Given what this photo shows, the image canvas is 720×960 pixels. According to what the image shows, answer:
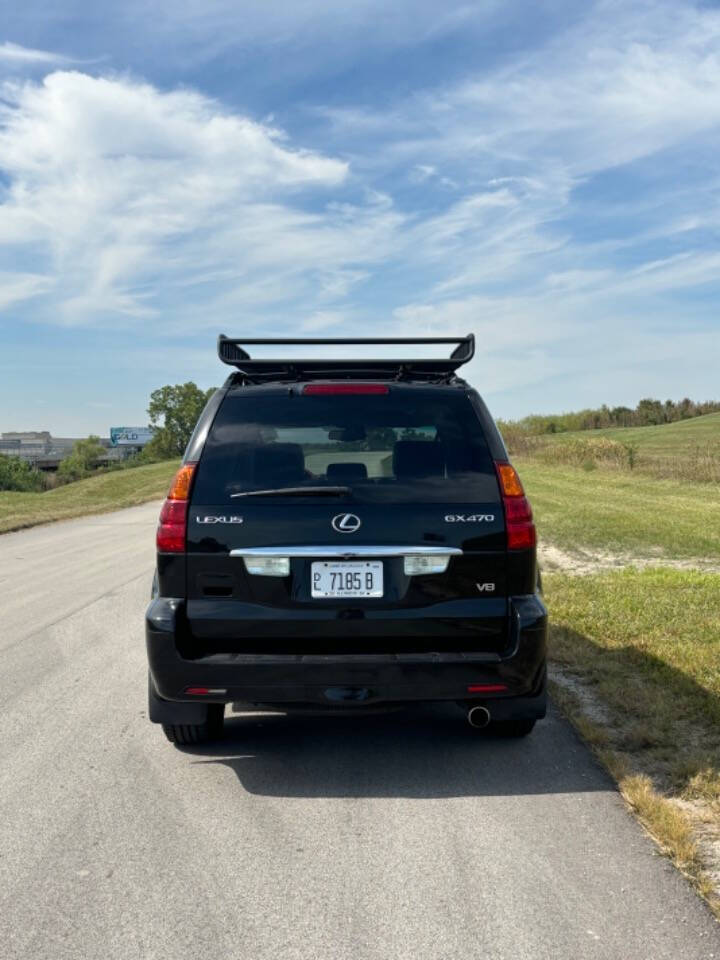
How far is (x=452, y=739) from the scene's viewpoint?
518 centimetres

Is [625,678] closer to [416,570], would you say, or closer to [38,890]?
[416,570]

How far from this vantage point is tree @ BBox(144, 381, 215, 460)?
117375 millimetres

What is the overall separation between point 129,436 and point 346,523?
638 feet

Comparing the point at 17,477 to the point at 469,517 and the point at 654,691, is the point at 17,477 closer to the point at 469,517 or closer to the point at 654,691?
the point at 654,691

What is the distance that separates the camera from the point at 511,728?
16.8 feet

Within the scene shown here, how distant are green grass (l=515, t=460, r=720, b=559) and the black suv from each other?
29.3 ft

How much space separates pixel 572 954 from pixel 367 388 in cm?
278

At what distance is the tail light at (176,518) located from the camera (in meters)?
4.46

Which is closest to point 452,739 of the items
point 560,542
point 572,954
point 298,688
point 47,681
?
point 298,688

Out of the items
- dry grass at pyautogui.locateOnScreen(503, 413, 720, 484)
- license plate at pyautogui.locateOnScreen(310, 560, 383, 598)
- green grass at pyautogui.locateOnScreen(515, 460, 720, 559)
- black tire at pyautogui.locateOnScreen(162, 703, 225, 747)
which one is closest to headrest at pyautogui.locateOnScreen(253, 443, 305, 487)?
license plate at pyautogui.locateOnScreen(310, 560, 383, 598)

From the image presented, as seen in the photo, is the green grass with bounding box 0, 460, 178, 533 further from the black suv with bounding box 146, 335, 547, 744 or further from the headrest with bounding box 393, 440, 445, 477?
the headrest with bounding box 393, 440, 445, 477

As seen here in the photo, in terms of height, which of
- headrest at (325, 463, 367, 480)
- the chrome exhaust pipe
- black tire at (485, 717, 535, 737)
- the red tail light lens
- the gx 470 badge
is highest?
the red tail light lens

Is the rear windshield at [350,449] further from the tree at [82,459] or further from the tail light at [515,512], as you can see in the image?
the tree at [82,459]

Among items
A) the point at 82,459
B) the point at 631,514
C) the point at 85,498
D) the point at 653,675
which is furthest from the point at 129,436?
the point at 653,675
